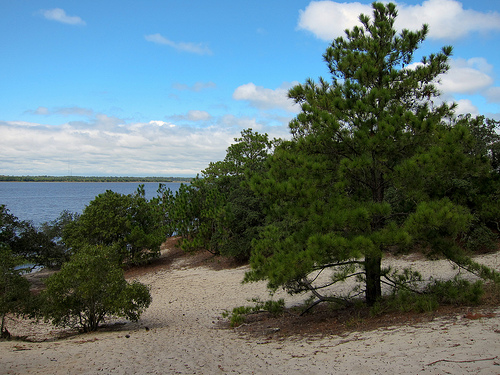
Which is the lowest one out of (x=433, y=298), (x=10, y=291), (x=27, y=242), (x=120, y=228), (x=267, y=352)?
(x=27, y=242)

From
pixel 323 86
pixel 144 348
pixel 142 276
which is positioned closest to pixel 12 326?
pixel 144 348

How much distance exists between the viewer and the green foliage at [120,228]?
22906 mm

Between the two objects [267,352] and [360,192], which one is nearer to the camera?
[267,352]

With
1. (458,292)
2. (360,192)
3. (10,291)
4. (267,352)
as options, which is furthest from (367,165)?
(10,291)

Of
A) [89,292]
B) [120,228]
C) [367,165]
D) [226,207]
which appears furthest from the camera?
[120,228]

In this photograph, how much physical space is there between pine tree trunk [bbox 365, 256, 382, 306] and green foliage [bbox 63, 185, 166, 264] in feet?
54.5

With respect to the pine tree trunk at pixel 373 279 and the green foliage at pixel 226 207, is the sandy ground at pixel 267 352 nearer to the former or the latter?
the pine tree trunk at pixel 373 279

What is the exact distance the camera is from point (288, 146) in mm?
9375

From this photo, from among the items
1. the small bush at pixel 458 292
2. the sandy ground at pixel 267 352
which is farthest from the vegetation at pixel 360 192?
the sandy ground at pixel 267 352

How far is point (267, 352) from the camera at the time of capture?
728cm

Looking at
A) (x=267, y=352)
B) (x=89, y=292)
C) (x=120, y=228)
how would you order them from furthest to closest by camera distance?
(x=120, y=228) → (x=89, y=292) → (x=267, y=352)

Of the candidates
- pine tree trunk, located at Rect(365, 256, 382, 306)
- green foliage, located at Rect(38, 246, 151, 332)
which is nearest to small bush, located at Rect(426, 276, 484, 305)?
pine tree trunk, located at Rect(365, 256, 382, 306)

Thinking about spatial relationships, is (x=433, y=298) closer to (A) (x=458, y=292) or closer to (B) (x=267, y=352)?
(A) (x=458, y=292)

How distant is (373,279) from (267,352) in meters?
3.30
